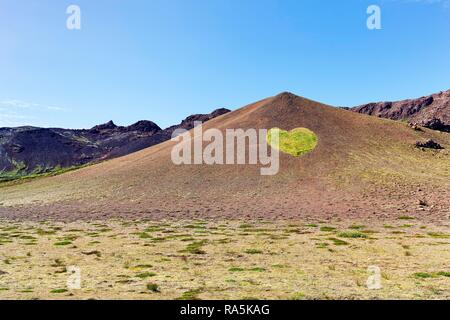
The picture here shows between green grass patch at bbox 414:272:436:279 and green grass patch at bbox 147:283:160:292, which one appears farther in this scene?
green grass patch at bbox 414:272:436:279

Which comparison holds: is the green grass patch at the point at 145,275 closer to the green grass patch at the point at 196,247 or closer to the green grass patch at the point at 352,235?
the green grass patch at the point at 196,247

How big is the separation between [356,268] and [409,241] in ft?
37.7

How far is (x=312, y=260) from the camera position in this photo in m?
24.7

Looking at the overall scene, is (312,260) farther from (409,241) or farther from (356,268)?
(409,241)

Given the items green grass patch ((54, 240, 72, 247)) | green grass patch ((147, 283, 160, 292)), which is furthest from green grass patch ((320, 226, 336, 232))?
green grass patch ((147, 283, 160, 292))

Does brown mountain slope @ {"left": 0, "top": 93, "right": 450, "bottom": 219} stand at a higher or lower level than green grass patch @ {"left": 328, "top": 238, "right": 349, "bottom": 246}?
higher

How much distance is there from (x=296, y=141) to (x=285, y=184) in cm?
2297

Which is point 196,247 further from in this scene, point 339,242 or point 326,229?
point 326,229

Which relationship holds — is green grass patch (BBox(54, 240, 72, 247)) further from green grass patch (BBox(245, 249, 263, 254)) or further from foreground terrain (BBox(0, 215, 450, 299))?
green grass patch (BBox(245, 249, 263, 254))

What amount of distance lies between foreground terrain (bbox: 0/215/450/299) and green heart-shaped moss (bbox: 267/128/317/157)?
3935 cm

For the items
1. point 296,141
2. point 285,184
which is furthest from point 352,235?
point 296,141

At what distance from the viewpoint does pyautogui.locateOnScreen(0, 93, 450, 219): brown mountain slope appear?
54594 millimetres

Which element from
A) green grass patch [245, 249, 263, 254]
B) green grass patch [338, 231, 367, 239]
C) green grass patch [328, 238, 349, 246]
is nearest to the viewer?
green grass patch [245, 249, 263, 254]
